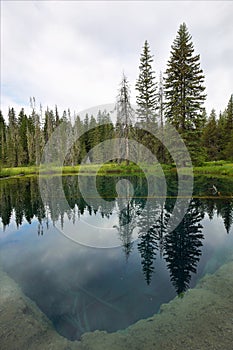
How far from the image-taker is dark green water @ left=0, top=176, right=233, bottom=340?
3768 mm

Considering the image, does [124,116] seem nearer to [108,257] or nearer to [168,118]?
[168,118]

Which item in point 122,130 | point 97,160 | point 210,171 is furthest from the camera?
point 97,160

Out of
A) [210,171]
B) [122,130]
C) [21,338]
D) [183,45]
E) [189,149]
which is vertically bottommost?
[21,338]

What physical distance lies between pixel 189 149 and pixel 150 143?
900 cm

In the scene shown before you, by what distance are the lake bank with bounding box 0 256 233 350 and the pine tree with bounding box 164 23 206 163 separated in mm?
22279

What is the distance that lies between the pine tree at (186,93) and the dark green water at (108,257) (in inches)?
600

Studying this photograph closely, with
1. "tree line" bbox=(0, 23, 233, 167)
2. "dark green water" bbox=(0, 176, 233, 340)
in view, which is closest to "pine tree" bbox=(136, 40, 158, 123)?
"tree line" bbox=(0, 23, 233, 167)

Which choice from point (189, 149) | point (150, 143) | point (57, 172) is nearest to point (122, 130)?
point (150, 143)

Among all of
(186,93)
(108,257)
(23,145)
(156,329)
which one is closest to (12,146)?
(23,145)

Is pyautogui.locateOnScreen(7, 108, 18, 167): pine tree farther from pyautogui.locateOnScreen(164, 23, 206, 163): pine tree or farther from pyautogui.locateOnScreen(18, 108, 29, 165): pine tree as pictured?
pyautogui.locateOnScreen(164, 23, 206, 163): pine tree

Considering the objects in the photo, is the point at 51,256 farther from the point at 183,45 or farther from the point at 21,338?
the point at 183,45

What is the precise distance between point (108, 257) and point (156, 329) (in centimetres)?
283

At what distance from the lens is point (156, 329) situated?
3133mm

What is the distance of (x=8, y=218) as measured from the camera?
390 inches
